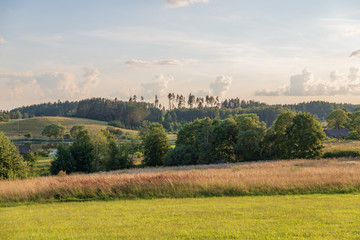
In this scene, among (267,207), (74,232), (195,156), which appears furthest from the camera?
(195,156)

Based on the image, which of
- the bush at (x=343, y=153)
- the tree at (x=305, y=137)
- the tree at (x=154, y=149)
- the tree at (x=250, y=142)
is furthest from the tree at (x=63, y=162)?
→ the bush at (x=343, y=153)

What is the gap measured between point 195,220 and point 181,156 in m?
56.5

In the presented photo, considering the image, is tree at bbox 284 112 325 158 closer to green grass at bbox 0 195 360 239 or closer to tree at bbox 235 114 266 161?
tree at bbox 235 114 266 161

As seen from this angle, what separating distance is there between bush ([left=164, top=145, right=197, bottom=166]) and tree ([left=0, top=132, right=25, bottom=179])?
121 feet

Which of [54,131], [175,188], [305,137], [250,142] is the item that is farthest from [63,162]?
[54,131]

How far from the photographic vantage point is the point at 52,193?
17.0 m

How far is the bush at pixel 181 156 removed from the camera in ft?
219

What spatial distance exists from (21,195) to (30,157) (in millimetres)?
62024

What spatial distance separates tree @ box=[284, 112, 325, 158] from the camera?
51.6 meters

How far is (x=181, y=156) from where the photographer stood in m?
67.0

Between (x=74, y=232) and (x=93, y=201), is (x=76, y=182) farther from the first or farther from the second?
(x=74, y=232)

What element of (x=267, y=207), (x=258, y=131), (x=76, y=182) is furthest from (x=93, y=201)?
(x=258, y=131)

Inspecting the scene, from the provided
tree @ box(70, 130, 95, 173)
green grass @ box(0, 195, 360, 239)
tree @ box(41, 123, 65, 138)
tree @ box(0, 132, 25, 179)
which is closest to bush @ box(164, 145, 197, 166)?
tree @ box(70, 130, 95, 173)

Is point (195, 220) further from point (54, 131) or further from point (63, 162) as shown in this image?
point (54, 131)
